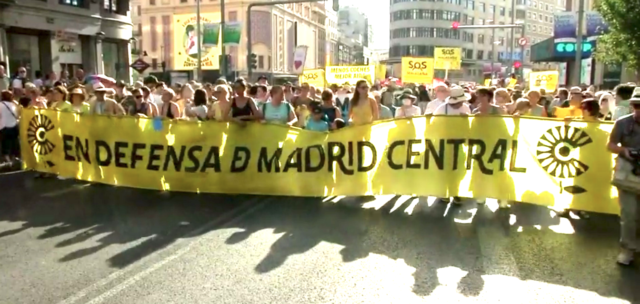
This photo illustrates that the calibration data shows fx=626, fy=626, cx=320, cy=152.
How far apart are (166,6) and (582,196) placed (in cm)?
8317

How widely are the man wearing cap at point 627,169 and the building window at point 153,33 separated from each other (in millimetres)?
82739

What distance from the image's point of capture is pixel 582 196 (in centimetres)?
741

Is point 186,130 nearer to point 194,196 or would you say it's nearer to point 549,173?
point 194,196

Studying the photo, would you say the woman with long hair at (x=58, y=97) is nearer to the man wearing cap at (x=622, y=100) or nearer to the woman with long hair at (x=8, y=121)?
the woman with long hair at (x=8, y=121)

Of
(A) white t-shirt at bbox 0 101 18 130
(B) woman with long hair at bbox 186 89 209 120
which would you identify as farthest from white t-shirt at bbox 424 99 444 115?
(A) white t-shirt at bbox 0 101 18 130

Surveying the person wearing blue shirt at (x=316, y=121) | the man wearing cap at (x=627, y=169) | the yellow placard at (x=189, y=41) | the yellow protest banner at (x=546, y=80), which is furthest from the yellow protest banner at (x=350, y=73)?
the man wearing cap at (x=627, y=169)

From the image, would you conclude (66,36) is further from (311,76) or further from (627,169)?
(627,169)

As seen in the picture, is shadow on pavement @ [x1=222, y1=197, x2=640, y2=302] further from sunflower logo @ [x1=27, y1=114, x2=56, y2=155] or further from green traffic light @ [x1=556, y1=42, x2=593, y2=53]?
green traffic light @ [x1=556, y1=42, x2=593, y2=53]

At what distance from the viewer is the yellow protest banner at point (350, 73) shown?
794 inches

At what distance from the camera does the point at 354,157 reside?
335 inches

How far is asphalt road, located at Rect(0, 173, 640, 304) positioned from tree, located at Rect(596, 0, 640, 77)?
39.8ft

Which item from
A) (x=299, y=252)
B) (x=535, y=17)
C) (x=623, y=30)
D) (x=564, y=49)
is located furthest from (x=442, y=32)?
(x=299, y=252)

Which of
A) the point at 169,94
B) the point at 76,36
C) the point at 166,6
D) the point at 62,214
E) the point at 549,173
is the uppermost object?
the point at 166,6

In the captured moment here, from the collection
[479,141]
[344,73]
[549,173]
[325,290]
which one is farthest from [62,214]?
[344,73]
